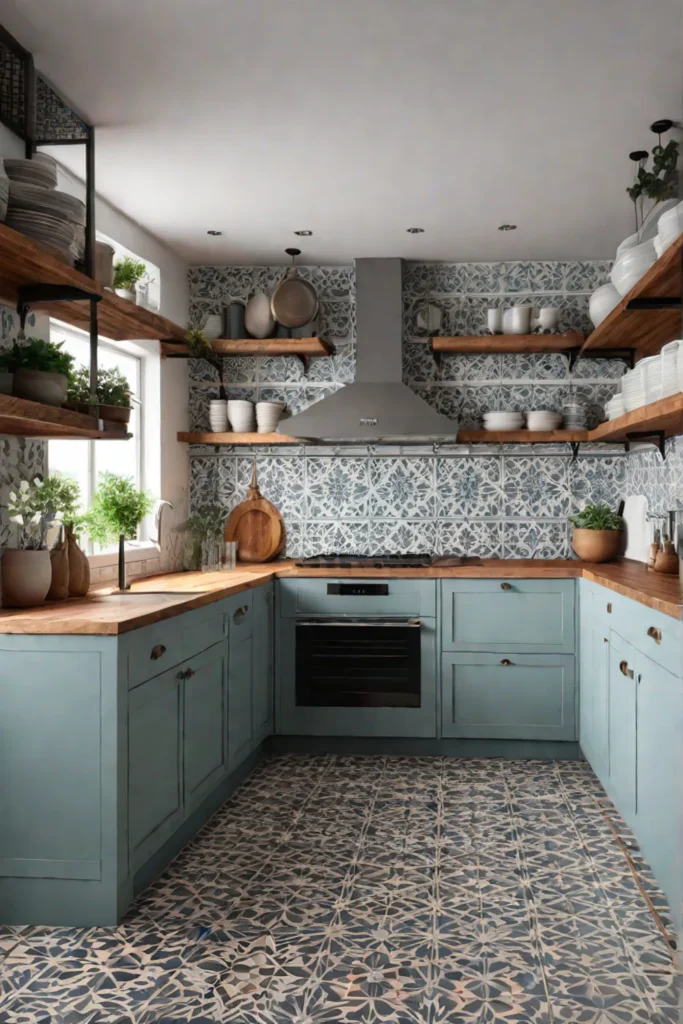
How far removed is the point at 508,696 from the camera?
429 centimetres

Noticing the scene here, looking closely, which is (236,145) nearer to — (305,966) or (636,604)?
(636,604)

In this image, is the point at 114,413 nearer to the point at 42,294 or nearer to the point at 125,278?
the point at 42,294

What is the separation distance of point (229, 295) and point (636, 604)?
3078 mm

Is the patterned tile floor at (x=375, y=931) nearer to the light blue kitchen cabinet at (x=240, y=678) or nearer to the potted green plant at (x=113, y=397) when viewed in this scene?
the light blue kitchen cabinet at (x=240, y=678)

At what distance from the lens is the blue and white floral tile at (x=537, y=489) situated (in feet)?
16.2

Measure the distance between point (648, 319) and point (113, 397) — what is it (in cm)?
220

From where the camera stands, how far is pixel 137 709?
2635 millimetres

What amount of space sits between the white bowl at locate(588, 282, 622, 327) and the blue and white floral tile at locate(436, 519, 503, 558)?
126cm

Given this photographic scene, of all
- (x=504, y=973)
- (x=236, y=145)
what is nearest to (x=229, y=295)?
(x=236, y=145)

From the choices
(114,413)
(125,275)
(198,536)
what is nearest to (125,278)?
(125,275)

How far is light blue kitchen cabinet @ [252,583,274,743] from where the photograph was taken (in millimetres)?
4051

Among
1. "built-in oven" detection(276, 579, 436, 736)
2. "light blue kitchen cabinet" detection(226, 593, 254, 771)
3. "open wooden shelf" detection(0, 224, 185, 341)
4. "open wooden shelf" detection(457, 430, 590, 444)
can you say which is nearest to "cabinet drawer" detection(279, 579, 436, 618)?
"built-in oven" detection(276, 579, 436, 736)

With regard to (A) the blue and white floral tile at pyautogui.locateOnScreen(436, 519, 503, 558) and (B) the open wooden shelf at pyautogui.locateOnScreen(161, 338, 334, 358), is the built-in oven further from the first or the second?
(B) the open wooden shelf at pyautogui.locateOnScreen(161, 338, 334, 358)

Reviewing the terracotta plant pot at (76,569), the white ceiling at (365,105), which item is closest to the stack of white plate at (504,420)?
the white ceiling at (365,105)
